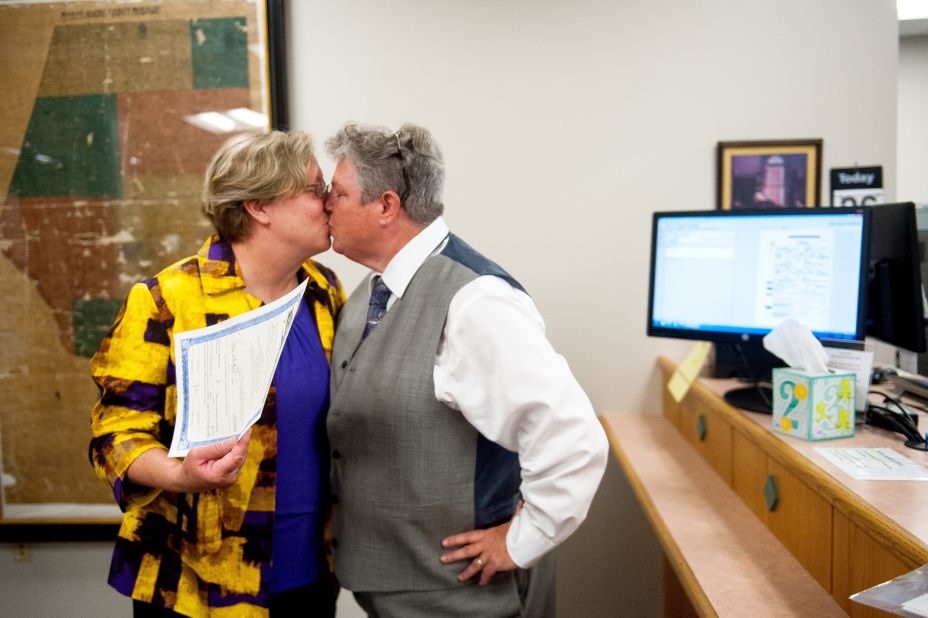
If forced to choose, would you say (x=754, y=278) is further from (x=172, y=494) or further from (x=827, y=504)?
(x=172, y=494)

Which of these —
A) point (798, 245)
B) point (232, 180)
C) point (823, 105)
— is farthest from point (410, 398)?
point (823, 105)

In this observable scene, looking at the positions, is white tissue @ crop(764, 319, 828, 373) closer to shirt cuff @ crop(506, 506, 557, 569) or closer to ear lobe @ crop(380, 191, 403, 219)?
shirt cuff @ crop(506, 506, 557, 569)

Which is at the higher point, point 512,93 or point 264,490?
point 512,93

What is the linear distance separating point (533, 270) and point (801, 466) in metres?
1.10

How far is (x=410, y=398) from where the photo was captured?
1071 millimetres

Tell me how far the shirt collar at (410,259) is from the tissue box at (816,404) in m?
0.72

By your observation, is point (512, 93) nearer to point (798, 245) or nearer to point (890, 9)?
point (798, 245)

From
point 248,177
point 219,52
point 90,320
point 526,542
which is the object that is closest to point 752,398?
point 526,542

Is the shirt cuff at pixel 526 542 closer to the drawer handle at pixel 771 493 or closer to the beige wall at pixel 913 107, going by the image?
the drawer handle at pixel 771 493

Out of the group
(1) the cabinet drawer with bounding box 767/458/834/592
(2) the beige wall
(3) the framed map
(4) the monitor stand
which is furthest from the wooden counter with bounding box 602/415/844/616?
(2) the beige wall

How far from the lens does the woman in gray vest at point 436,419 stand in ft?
3.30

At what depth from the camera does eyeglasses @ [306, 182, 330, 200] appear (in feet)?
4.17

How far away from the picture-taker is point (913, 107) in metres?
3.97

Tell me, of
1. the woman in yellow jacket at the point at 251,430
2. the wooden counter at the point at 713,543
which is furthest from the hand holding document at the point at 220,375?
the wooden counter at the point at 713,543
